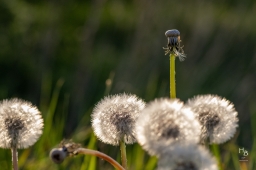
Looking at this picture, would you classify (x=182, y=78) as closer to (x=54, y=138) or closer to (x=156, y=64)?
(x=156, y=64)

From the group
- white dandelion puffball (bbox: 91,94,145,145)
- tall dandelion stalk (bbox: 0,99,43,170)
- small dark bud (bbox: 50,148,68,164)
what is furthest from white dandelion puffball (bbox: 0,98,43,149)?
small dark bud (bbox: 50,148,68,164)

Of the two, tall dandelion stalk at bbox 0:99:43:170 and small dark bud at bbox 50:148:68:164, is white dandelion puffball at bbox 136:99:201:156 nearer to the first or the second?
small dark bud at bbox 50:148:68:164

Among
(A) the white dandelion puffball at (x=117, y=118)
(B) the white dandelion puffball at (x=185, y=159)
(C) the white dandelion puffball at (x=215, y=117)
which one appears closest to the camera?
(B) the white dandelion puffball at (x=185, y=159)

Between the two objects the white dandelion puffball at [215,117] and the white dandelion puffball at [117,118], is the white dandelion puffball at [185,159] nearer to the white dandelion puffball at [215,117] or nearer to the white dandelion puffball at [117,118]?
the white dandelion puffball at [215,117]

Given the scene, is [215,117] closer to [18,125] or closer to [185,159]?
[185,159]

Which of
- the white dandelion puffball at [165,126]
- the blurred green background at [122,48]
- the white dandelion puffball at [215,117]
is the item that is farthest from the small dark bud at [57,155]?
the blurred green background at [122,48]

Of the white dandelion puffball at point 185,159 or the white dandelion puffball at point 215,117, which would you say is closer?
the white dandelion puffball at point 185,159

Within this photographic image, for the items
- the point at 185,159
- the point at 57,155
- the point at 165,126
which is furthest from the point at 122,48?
the point at 185,159

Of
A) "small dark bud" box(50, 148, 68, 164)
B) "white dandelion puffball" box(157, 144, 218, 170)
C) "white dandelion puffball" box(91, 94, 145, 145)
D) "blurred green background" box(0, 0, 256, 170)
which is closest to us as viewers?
"white dandelion puffball" box(157, 144, 218, 170)

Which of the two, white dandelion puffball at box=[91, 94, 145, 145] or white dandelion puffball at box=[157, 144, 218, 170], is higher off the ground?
white dandelion puffball at box=[91, 94, 145, 145]
